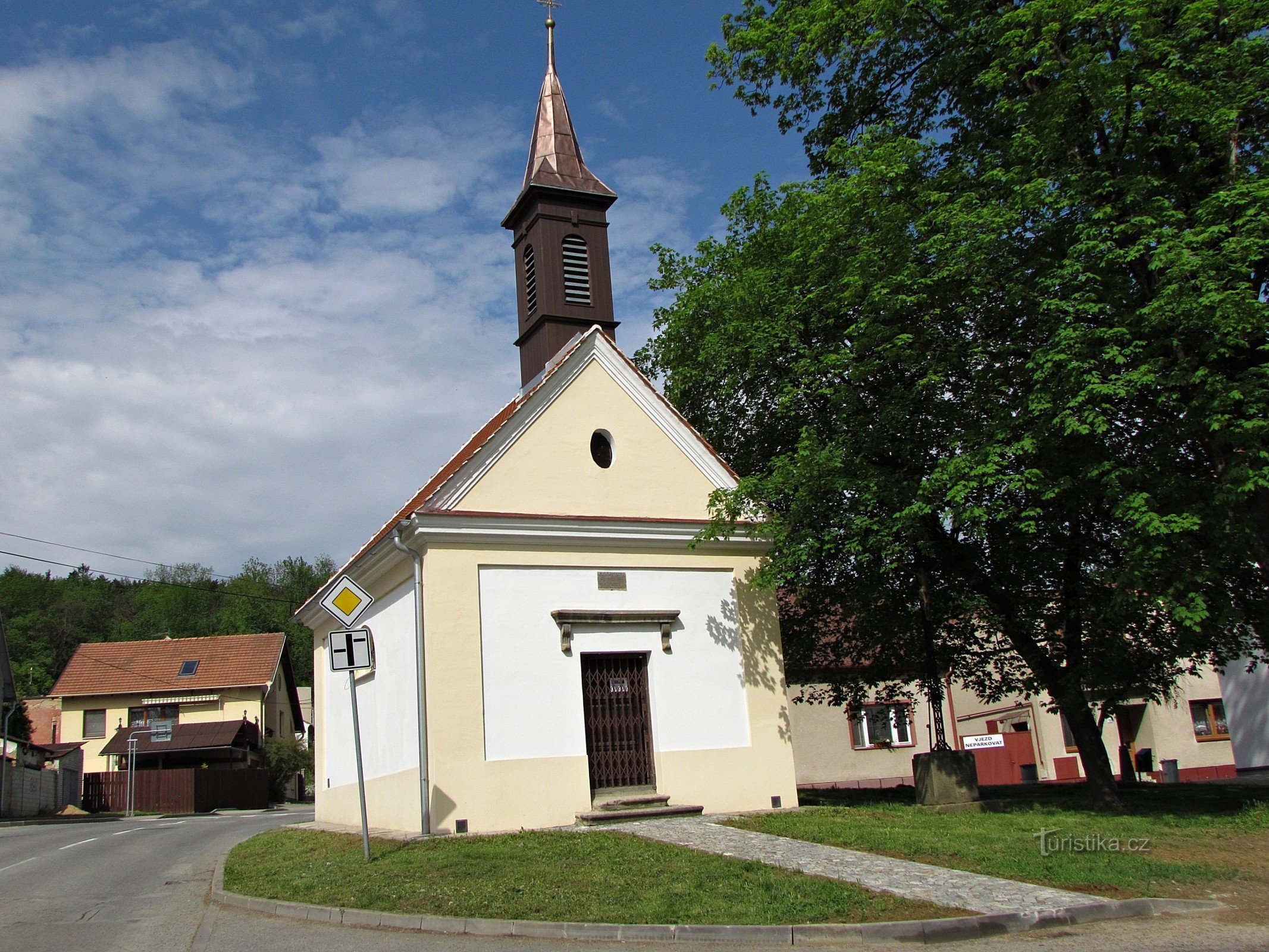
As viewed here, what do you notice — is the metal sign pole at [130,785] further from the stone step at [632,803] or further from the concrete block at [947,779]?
the concrete block at [947,779]

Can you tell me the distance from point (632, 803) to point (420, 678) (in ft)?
11.2

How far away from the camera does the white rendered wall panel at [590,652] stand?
47.1 feet

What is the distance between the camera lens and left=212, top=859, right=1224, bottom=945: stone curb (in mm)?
7348

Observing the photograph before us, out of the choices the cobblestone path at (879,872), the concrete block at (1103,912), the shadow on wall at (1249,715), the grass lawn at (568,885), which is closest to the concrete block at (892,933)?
the grass lawn at (568,885)

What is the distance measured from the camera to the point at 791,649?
2000 cm

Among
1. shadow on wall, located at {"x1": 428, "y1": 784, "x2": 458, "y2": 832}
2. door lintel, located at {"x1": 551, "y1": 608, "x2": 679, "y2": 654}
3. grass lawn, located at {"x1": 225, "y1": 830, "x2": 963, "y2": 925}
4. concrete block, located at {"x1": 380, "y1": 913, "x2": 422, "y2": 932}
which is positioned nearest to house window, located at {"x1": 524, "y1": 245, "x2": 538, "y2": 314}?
door lintel, located at {"x1": 551, "y1": 608, "x2": 679, "y2": 654}

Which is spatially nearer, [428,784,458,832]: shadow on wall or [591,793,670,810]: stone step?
[428,784,458,832]: shadow on wall

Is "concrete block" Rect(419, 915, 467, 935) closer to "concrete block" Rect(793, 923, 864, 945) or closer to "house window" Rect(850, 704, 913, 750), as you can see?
"concrete block" Rect(793, 923, 864, 945)

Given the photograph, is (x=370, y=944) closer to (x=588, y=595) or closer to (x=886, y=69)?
(x=588, y=595)

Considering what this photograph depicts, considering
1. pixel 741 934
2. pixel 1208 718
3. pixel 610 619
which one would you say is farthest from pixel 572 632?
pixel 1208 718

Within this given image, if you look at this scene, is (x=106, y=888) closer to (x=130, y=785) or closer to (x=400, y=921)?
(x=400, y=921)

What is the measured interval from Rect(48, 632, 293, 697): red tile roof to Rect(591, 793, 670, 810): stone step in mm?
38830

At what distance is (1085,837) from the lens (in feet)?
38.0

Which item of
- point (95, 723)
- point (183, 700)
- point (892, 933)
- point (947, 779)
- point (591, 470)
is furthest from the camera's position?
point (95, 723)
